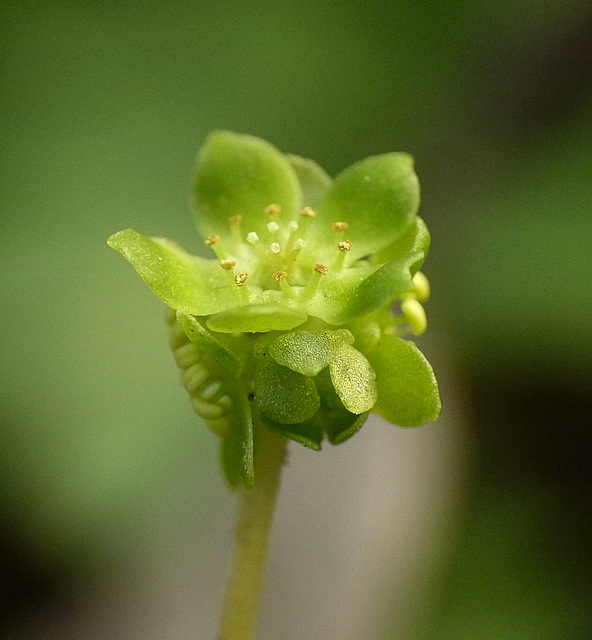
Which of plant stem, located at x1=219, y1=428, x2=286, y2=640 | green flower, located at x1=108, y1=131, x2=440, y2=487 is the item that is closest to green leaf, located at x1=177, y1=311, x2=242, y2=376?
green flower, located at x1=108, y1=131, x2=440, y2=487

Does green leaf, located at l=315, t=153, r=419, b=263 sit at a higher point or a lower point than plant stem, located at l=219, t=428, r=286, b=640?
higher

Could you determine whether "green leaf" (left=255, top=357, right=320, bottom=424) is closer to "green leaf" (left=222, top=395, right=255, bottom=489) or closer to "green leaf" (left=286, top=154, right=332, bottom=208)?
"green leaf" (left=222, top=395, right=255, bottom=489)

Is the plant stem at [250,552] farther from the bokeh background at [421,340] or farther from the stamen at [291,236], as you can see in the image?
the bokeh background at [421,340]

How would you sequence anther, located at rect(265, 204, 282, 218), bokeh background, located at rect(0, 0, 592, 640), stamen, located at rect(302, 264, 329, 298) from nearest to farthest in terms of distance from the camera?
stamen, located at rect(302, 264, 329, 298) → anther, located at rect(265, 204, 282, 218) → bokeh background, located at rect(0, 0, 592, 640)

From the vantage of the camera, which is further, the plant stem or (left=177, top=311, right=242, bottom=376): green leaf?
the plant stem

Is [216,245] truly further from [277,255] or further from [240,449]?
[240,449]

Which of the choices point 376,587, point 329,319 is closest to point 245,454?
point 329,319

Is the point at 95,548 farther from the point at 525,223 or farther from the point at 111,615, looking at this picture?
the point at 525,223

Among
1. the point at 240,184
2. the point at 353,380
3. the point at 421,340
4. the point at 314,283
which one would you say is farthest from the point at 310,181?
the point at 421,340
